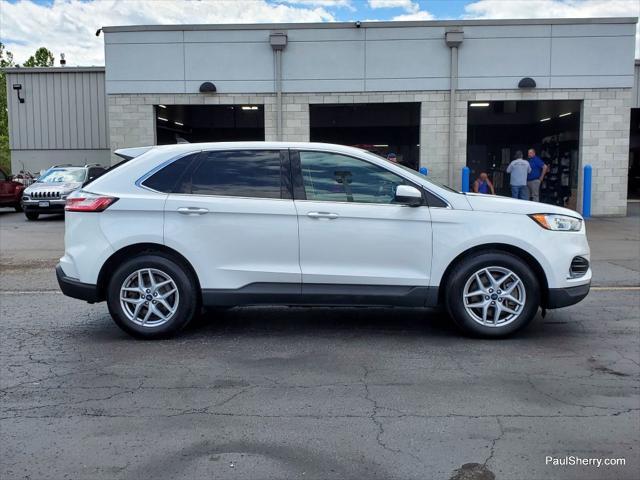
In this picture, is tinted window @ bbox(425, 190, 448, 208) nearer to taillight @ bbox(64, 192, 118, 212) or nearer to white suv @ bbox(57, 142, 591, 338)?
white suv @ bbox(57, 142, 591, 338)

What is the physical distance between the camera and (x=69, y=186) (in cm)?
1920

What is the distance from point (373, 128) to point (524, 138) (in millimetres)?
7274

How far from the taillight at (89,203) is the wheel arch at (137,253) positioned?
430 mm

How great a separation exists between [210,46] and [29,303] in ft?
43.5

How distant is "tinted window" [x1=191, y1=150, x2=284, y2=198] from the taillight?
78 centimetres

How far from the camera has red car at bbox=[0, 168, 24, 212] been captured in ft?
71.2

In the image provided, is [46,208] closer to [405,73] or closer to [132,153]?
[405,73]

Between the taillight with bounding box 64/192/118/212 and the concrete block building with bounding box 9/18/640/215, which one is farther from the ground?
the concrete block building with bounding box 9/18/640/215

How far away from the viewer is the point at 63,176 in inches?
786

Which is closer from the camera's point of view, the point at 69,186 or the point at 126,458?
the point at 126,458

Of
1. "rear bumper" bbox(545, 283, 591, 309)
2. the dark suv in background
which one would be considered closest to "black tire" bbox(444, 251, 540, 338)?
"rear bumper" bbox(545, 283, 591, 309)

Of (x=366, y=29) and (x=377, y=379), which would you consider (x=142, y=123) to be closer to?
(x=366, y=29)

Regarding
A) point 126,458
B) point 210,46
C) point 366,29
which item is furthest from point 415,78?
point 126,458

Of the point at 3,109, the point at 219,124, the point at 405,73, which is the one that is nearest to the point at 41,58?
the point at 3,109
